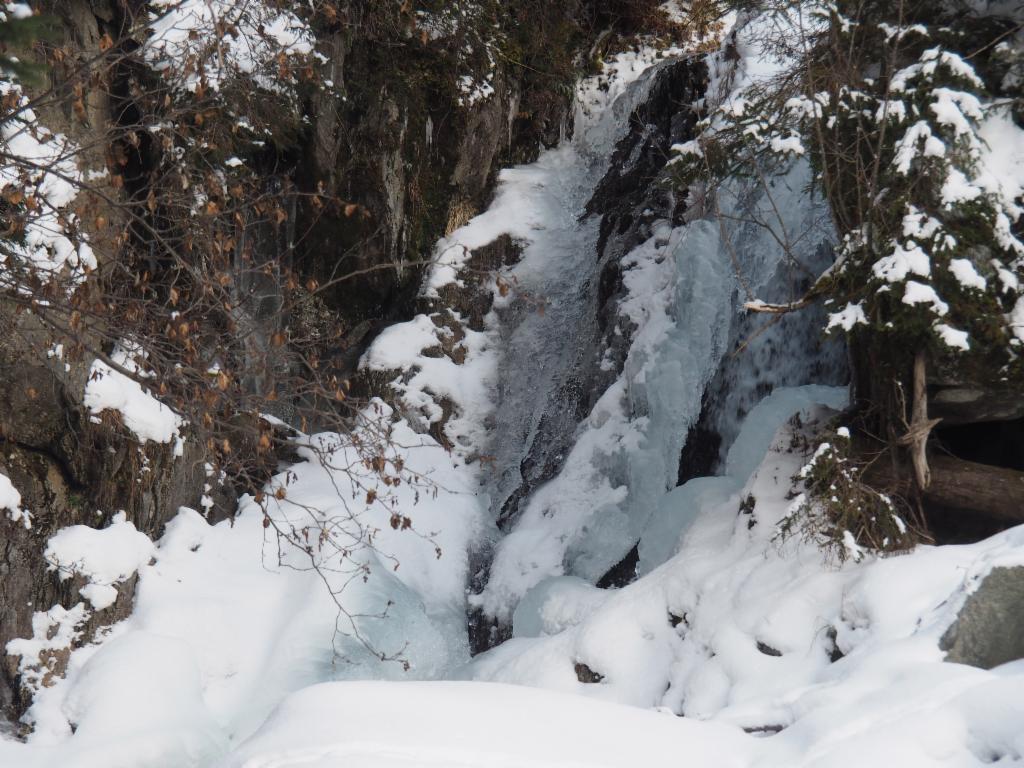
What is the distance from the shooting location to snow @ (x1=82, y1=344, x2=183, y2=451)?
5.95 meters

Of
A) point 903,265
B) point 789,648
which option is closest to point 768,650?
point 789,648

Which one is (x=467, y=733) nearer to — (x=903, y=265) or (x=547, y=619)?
(x=903, y=265)

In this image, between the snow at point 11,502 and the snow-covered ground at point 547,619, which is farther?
the snow at point 11,502

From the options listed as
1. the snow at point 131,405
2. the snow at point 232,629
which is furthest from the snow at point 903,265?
the snow at point 131,405

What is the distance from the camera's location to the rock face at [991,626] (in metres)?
2.72

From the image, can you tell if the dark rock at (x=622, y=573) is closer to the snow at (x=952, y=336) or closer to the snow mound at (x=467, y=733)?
the snow at (x=952, y=336)

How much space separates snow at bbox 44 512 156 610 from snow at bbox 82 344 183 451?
0.60 metres

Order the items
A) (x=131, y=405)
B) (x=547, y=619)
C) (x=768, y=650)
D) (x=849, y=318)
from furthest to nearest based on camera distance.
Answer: (x=131, y=405) → (x=547, y=619) → (x=849, y=318) → (x=768, y=650)

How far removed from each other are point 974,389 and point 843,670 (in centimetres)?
192

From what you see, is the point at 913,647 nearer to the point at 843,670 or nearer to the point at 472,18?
the point at 843,670

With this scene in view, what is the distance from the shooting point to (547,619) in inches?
225

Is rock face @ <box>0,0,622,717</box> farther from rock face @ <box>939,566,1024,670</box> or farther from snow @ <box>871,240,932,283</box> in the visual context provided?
rock face @ <box>939,566,1024,670</box>

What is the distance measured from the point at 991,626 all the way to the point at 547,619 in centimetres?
329

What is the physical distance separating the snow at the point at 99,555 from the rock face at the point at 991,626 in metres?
5.03
